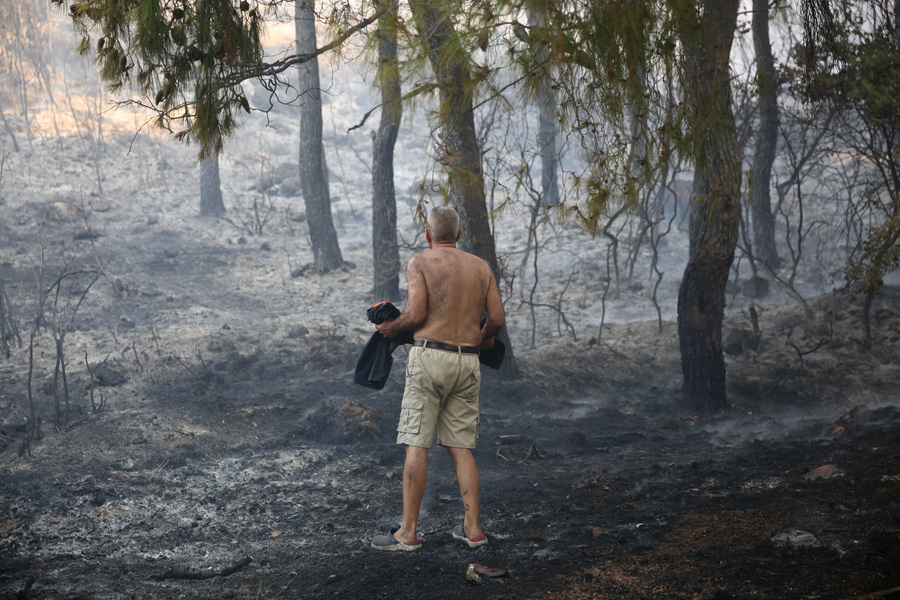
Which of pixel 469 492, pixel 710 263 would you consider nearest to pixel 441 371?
pixel 469 492

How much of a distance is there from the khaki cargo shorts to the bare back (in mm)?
107

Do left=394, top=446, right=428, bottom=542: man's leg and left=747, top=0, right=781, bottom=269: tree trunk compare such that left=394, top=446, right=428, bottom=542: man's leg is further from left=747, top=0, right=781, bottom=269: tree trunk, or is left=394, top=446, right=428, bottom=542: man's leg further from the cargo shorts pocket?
left=747, top=0, right=781, bottom=269: tree trunk

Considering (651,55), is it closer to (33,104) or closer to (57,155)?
(57,155)

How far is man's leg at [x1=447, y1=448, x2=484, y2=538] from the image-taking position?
3.28 m

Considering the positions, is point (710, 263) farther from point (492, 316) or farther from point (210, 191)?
point (210, 191)

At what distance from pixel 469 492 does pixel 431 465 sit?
5.76ft

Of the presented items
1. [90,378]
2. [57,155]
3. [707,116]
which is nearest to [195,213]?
[57,155]

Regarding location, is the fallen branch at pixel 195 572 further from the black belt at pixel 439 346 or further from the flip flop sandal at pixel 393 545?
the black belt at pixel 439 346

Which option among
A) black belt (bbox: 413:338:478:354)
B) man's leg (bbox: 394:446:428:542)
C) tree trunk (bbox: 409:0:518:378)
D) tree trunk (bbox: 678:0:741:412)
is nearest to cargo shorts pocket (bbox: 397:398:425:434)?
man's leg (bbox: 394:446:428:542)

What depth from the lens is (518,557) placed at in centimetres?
310

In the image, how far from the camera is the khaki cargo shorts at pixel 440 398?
335 centimetres

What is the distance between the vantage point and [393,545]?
3.26m

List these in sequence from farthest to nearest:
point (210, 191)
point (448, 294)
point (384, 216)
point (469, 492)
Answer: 1. point (210, 191)
2. point (384, 216)
3. point (448, 294)
4. point (469, 492)

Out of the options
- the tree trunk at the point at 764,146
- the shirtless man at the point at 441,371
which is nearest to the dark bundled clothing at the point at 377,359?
the shirtless man at the point at 441,371
